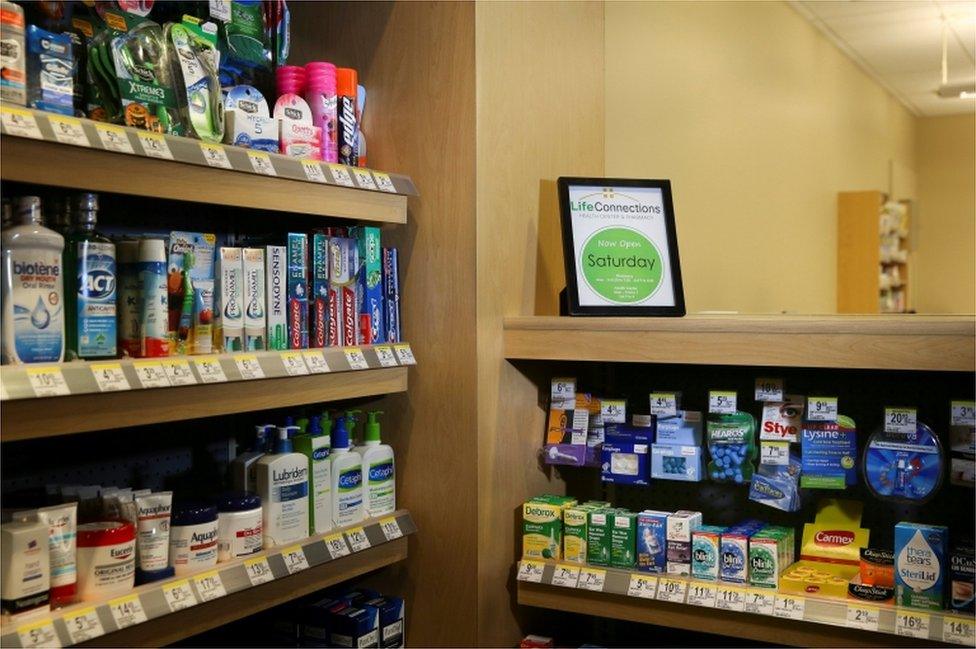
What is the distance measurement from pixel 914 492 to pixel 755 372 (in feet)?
2.04

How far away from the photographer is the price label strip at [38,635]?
1.71 metres

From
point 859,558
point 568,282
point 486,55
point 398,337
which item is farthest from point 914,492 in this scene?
point 486,55

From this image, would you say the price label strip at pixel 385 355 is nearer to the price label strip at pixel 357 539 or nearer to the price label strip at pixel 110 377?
the price label strip at pixel 357 539

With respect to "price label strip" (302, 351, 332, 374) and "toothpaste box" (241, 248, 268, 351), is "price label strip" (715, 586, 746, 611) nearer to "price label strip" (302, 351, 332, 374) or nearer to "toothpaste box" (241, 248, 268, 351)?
"price label strip" (302, 351, 332, 374)

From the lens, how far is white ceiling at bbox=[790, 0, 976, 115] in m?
6.39

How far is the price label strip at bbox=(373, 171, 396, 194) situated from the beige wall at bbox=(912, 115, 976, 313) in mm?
9107

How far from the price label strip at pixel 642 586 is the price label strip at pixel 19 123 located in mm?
1789

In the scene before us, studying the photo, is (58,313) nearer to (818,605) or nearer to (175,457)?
(175,457)

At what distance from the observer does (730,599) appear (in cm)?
242

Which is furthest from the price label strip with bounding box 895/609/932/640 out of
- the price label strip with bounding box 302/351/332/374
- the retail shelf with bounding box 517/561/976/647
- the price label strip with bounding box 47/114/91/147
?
the price label strip with bounding box 47/114/91/147

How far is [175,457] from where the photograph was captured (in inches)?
102

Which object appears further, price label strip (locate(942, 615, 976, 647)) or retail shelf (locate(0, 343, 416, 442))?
price label strip (locate(942, 615, 976, 647))

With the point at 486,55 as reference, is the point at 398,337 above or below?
below

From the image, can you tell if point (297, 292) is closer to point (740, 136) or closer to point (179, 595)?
point (179, 595)
